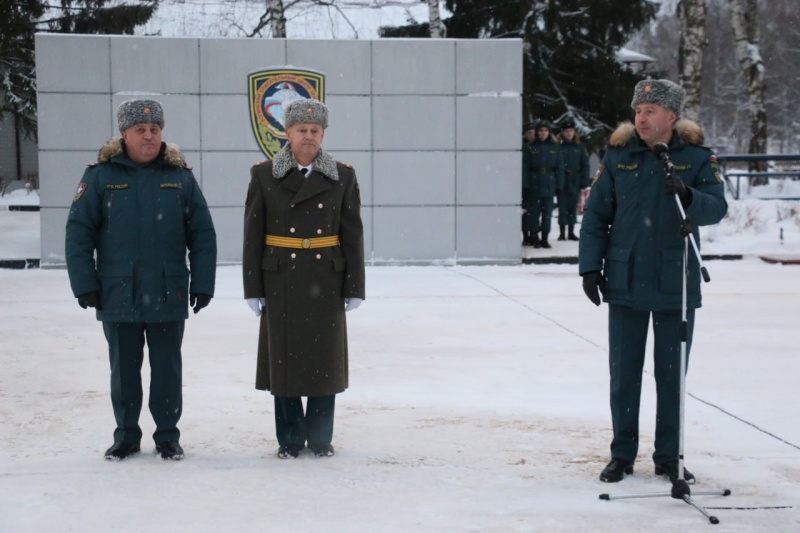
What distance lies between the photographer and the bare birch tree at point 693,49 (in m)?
20.8

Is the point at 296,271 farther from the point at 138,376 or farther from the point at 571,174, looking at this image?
the point at 571,174

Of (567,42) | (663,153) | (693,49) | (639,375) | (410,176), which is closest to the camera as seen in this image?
(663,153)

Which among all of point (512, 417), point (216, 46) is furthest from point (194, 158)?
point (512, 417)

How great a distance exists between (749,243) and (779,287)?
14.7 ft

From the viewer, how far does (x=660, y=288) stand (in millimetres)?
5258

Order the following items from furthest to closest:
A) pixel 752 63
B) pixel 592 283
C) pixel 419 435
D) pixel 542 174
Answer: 1. pixel 752 63
2. pixel 542 174
3. pixel 419 435
4. pixel 592 283

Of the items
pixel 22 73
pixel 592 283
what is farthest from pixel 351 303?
pixel 22 73

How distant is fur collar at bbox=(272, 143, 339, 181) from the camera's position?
5676 mm

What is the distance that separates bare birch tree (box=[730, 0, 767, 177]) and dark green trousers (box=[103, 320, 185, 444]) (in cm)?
2331

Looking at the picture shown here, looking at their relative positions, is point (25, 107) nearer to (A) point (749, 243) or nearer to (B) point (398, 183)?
(B) point (398, 183)

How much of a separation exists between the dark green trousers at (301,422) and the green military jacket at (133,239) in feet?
2.32

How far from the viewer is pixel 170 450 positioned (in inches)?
226

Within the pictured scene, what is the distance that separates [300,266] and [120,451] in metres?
1.30

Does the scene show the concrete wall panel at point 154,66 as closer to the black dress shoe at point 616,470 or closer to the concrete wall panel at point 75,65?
the concrete wall panel at point 75,65
